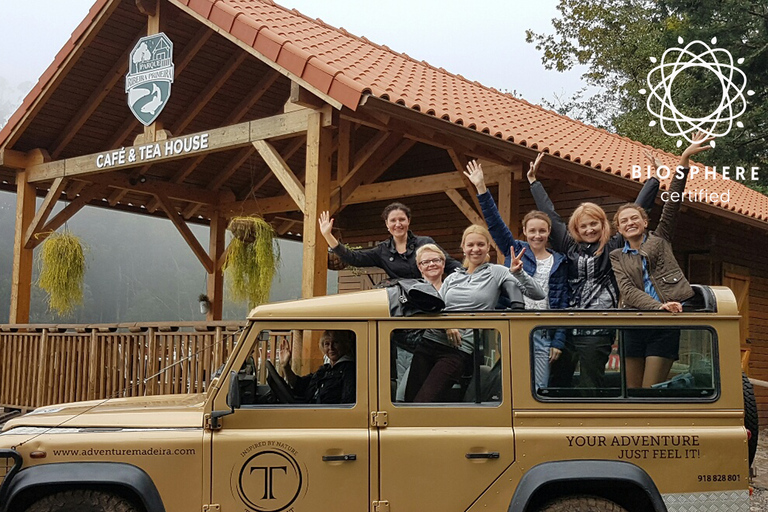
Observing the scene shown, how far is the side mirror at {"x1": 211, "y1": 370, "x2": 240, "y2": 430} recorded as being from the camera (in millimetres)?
4246

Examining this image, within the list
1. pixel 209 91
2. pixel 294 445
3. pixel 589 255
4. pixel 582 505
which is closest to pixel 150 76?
pixel 209 91

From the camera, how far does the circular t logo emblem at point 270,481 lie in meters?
4.32

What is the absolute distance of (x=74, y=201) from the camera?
42.7 ft

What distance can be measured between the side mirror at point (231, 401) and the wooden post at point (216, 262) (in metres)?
10.9

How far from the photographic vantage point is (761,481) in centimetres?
841

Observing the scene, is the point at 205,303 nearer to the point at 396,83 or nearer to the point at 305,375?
the point at 396,83

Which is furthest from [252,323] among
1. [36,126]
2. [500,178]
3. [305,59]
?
[36,126]

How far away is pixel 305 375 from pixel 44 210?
858 centimetres

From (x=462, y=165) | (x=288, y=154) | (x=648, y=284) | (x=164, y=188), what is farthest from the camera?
(x=164, y=188)

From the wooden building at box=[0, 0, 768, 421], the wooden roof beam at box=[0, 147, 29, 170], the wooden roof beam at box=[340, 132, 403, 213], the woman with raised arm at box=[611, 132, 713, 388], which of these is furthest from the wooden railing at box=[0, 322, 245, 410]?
the woman with raised arm at box=[611, 132, 713, 388]

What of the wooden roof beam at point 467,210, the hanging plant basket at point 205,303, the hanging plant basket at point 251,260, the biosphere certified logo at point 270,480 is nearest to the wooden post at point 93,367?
the hanging plant basket at point 251,260

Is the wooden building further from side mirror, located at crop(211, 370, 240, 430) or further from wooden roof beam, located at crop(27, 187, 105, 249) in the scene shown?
side mirror, located at crop(211, 370, 240, 430)

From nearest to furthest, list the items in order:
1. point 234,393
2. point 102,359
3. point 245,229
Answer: point 234,393 < point 245,229 < point 102,359

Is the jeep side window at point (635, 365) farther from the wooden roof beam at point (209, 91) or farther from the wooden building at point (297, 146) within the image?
the wooden roof beam at point (209, 91)
